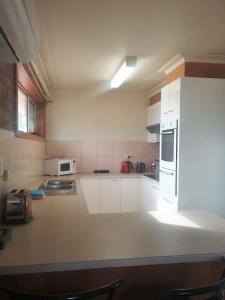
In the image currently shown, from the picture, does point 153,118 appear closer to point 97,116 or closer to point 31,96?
point 97,116

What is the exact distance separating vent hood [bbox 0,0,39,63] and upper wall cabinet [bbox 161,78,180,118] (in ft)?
5.69

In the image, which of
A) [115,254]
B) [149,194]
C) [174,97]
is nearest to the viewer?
[115,254]

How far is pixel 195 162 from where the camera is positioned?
9.21ft

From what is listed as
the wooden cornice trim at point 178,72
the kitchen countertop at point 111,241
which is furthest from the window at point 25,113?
the wooden cornice trim at point 178,72

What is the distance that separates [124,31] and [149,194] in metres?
2.48

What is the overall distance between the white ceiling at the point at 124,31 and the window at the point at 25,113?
0.55 m

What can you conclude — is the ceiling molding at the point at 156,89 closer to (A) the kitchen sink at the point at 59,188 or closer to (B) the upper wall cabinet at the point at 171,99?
(B) the upper wall cabinet at the point at 171,99

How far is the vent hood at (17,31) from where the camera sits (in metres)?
1.08

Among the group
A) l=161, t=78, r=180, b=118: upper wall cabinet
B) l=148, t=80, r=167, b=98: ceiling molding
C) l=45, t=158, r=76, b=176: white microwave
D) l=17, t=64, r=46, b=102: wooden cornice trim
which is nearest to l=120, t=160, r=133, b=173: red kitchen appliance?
l=45, t=158, r=76, b=176: white microwave

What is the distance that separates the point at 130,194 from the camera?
4.44 m

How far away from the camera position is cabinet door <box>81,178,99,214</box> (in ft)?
13.9

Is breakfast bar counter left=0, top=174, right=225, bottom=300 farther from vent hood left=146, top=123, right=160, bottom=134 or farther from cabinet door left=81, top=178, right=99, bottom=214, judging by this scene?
vent hood left=146, top=123, right=160, bottom=134

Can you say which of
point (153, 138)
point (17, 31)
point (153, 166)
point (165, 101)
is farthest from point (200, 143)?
point (17, 31)

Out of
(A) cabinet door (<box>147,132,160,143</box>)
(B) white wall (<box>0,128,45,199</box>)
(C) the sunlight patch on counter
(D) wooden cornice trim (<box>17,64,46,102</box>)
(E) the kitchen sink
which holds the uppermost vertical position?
(D) wooden cornice trim (<box>17,64,46,102</box>)
